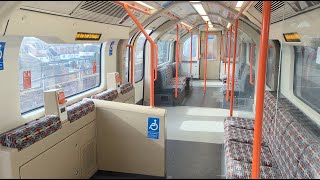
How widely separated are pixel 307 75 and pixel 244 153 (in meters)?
1.70

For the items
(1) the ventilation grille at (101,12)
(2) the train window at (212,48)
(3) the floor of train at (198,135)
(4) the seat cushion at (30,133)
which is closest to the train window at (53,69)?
(4) the seat cushion at (30,133)

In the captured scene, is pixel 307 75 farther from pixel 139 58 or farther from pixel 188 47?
pixel 188 47

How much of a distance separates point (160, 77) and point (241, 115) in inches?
152

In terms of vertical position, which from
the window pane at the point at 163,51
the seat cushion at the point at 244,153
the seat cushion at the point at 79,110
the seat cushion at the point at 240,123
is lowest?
the seat cushion at the point at 244,153

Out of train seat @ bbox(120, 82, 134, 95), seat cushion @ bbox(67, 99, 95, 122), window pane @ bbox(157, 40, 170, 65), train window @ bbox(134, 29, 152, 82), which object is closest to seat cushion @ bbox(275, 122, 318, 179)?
seat cushion @ bbox(67, 99, 95, 122)

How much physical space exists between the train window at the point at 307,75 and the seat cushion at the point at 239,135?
3.12 ft

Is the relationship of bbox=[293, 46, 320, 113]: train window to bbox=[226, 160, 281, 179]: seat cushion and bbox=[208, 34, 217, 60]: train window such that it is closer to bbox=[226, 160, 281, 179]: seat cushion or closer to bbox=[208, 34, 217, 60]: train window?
bbox=[226, 160, 281, 179]: seat cushion

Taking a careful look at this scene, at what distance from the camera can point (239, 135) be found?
5.02m

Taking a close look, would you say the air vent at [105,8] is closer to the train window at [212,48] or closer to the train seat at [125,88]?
the train seat at [125,88]

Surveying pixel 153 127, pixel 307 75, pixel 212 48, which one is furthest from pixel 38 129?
pixel 212 48

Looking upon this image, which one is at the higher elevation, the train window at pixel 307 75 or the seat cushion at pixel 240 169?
the train window at pixel 307 75

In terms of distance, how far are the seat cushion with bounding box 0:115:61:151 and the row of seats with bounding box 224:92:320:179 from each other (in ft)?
6.35

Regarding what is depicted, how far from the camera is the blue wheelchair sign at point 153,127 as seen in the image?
3820 millimetres

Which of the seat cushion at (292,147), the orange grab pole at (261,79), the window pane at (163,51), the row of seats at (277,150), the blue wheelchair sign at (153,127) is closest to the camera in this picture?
the orange grab pole at (261,79)
